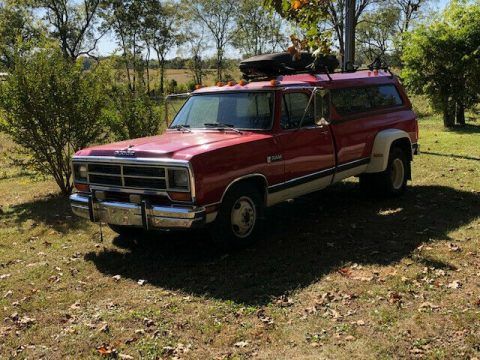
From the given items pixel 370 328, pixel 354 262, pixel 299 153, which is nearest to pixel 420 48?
pixel 299 153

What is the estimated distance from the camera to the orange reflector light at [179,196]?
5.34 metres

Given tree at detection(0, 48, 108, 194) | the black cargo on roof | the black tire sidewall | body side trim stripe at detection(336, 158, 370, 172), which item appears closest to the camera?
body side trim stripe at detection(336, 158, 370, 172)

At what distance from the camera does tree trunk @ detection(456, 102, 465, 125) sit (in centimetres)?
1633

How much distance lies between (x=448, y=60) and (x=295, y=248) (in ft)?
38.6

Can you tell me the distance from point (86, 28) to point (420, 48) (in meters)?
36.6

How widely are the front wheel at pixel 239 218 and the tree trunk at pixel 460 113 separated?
1237cm

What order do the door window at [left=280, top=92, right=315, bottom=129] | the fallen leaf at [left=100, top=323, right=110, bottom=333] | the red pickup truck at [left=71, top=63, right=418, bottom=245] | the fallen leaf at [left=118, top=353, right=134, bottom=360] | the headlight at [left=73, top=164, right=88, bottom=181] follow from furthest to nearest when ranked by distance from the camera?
1. the door window at [left=280, top=92, right=315, bottom=129]
2. the headlight at [left=73, top=164, right=88, bottom=181]
3. the red pickup truck at [left=71, top=63, right=418, bottom=245]
4. the fallen leaf at [left=100, top=323, right=110, bottom=333]
5. the fallen leaf at [left=118, top=353, right=134, bottom=360]

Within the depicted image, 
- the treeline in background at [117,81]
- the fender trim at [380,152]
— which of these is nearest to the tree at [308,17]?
the treeline in background at [117,81]

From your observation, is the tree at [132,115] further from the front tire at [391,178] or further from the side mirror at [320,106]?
the side mirror at [320,106]

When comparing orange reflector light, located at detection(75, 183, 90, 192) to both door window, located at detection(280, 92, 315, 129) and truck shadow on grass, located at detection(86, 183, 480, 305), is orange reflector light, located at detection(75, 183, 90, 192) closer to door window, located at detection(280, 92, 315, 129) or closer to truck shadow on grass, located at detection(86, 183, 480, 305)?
truck shadow on grass, located at detection(86, 183, 480, 305)

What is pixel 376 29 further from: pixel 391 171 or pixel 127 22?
pixel 391 171

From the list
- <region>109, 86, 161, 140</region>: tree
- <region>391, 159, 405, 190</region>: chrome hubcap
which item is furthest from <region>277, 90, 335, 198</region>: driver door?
<region>109, 86, 161, 140</region>: tree

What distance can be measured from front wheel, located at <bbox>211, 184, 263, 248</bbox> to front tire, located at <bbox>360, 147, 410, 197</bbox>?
279cm

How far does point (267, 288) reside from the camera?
5055 mm
